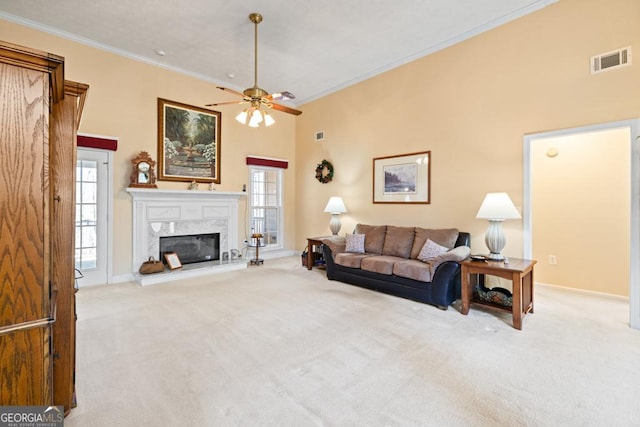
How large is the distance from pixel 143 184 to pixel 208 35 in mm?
2520

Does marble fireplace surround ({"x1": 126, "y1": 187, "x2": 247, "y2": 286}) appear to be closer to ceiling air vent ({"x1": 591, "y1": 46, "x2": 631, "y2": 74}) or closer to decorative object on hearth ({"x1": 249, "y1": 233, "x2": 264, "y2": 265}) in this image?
decorative object on hearth ({"x1": 249, "y1": 233, "x2": 264, "y2": 265})

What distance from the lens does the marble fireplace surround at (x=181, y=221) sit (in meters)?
4.87

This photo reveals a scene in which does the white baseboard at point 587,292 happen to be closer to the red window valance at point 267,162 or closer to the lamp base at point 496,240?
the lamp base at point 496,240

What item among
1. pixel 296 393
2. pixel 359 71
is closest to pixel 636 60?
pixel 359 71

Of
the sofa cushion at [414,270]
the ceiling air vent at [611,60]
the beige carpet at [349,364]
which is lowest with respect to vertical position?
the beige carpet at [349,364]

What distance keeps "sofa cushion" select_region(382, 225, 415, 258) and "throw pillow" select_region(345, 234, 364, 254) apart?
0.36m

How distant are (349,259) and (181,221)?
3.13 metres

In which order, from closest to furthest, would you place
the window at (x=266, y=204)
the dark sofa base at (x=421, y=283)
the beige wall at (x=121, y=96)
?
the dark sofa base at (x=421, y=283)
the beige wall at (x=121, y=96)
the window at (x=266, y=204)

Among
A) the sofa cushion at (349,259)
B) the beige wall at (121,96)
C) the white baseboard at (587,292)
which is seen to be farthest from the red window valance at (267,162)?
the white baseboard at (587,292)

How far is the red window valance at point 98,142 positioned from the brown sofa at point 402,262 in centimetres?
364

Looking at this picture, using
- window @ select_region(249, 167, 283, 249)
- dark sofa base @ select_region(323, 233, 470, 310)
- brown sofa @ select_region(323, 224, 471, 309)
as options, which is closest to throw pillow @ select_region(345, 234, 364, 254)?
brown sofa @ select_region(323, 224, 471, 309)

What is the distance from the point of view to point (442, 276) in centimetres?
344

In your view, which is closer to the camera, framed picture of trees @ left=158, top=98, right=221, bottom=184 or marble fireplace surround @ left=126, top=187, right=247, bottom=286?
marble fireplace surround @ left=126, top=187, right=247, bottom=286

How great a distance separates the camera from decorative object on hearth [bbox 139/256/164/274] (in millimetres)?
4707
